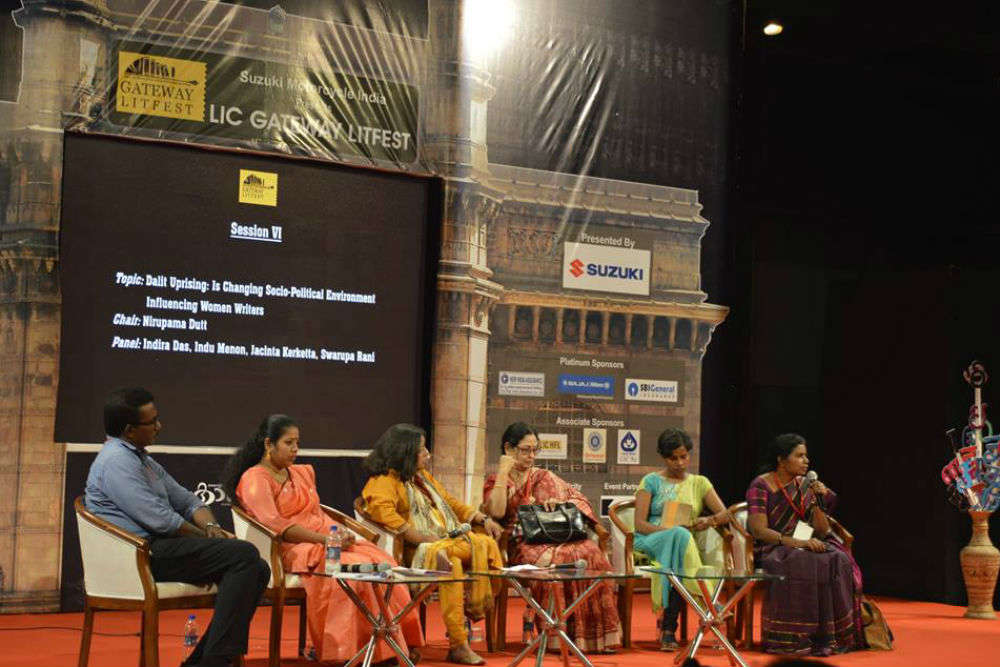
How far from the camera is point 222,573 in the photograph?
4805 mm

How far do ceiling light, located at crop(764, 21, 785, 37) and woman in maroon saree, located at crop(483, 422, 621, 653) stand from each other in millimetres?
4293

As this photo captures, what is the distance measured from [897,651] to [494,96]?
3969 millimetres

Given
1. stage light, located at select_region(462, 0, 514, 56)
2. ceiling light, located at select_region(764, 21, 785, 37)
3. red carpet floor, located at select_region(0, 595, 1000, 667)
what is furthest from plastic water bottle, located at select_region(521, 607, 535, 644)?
ceiling light, located at select_region(764, 21, 785, 37)

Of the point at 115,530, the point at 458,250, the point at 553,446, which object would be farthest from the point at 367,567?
the point at 553,446

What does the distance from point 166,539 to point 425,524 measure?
4.86ft

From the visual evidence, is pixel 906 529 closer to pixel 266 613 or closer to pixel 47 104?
pixel 266 613

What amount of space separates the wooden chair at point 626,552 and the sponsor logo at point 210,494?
6.99 feet

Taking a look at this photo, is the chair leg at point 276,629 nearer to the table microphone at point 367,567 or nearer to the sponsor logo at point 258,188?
the table microphone at point 367,567

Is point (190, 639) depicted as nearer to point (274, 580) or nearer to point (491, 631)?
point (274, 580)

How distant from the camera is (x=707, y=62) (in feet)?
29.4

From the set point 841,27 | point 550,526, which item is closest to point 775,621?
point 550,526

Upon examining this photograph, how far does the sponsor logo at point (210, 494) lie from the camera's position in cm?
716

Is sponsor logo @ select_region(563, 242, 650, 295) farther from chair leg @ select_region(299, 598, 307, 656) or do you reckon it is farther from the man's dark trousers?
the man's dark trousers

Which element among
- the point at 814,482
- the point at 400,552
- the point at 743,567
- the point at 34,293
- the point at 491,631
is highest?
the point at 34,293
